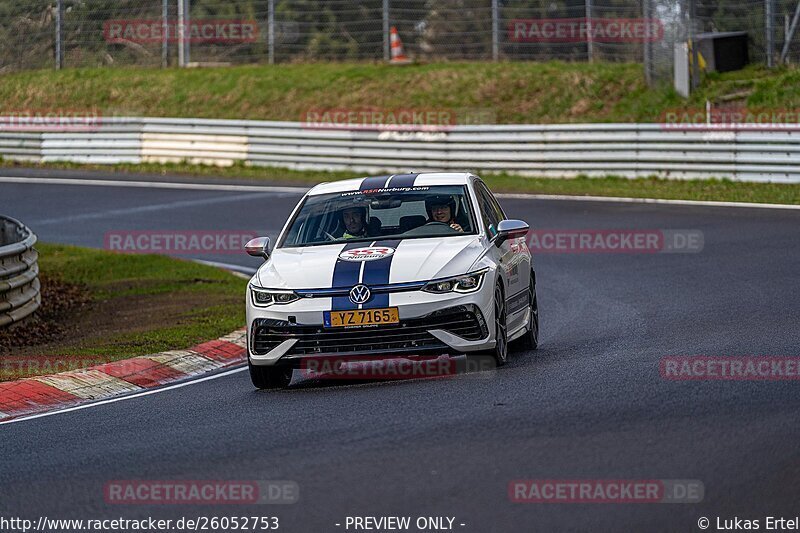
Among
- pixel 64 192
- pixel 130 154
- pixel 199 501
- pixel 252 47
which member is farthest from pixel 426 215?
pixel 252 47

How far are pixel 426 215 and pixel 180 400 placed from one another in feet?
7.97

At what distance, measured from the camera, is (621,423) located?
770 cm

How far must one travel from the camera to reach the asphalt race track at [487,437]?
20.6 feet

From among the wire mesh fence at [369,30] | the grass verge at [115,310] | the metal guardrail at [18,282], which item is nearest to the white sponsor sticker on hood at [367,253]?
the grass verge at [115,310]

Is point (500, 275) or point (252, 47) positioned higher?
point (252, 47)

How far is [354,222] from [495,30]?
23.2 meters

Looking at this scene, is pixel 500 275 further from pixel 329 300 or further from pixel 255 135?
pixel 255 135

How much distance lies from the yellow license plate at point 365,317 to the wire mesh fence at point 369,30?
66.3 ft

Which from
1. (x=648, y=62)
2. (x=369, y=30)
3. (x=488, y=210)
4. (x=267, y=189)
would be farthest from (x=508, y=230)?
(x=369, y=30)

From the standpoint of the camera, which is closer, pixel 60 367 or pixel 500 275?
pixel 500 275

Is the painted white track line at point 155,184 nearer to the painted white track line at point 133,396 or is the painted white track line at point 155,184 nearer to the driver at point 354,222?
the painted white track line at point 133,396

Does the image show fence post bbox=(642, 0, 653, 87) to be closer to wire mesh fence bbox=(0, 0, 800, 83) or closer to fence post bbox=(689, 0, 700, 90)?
wire mesh fence bbox=(0, 0, 800, 83)

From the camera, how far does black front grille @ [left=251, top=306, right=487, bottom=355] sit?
9609mm

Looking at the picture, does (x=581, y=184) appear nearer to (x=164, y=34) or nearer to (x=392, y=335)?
(x=164, y=34)
